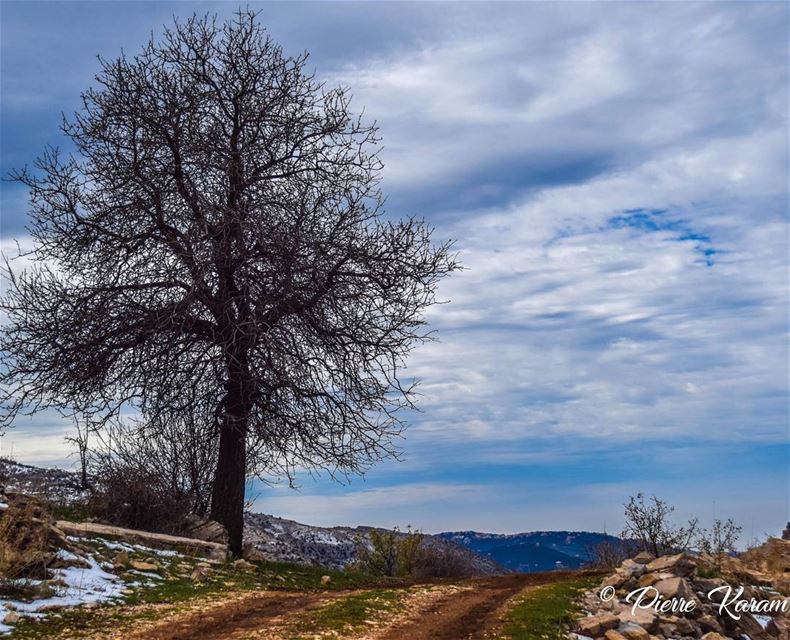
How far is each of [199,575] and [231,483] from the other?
4.55 meters

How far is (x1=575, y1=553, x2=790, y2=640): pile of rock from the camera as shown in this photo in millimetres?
12148

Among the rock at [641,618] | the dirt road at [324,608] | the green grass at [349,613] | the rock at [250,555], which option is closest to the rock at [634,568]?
the dirt road at [324,608]

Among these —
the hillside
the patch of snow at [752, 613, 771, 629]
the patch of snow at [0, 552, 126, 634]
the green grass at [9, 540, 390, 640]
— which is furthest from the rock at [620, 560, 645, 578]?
the patch of snow at [0, 552, 126, 634]

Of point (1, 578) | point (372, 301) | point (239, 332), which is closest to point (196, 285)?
point (239, 332)

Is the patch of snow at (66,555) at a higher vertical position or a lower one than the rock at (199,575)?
higher

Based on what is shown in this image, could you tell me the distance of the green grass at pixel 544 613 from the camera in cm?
1117

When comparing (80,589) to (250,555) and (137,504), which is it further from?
(250,555)

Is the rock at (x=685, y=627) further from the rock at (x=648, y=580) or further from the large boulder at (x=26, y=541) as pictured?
the large boulder at (x=26, y=541)

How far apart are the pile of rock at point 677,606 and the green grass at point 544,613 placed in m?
0.28

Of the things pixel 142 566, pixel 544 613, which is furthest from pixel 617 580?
pixel 142 566

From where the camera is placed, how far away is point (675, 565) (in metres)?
15.3

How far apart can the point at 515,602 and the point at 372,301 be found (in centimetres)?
756

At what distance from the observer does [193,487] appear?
21.2 meters

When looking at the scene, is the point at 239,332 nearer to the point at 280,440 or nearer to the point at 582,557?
the point at 280,440
